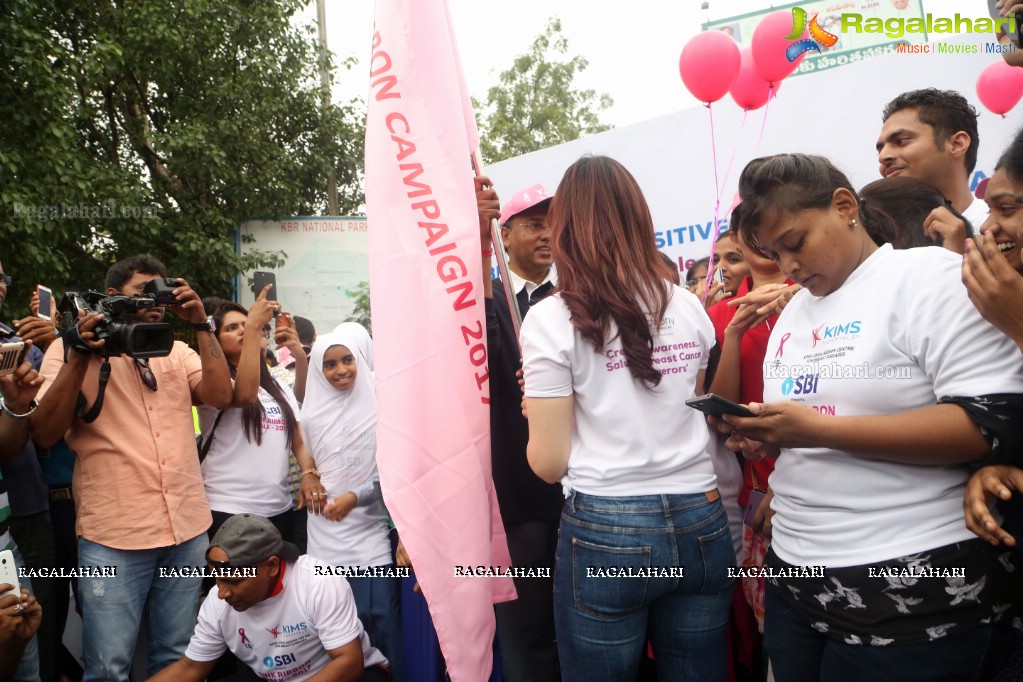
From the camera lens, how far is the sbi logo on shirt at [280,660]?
2900 millimetres

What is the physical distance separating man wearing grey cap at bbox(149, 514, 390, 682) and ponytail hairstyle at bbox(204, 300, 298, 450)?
655 mm

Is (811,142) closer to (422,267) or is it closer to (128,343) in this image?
(422,267)

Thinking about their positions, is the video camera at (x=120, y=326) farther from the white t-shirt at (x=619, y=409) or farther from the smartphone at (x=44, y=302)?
the white t-shirt at (x=619, y=409)

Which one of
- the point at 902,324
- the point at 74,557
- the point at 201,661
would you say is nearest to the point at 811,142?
the point at 902,324

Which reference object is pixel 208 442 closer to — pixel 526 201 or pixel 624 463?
pixel 526 201

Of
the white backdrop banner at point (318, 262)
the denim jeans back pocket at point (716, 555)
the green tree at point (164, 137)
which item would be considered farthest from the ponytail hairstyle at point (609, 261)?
the white backdrop banner at point (318, 262)

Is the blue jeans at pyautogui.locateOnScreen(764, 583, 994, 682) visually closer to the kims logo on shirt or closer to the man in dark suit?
the kims logo on shirt

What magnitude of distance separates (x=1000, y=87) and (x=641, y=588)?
3.48 metres

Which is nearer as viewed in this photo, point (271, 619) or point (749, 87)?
point (271, 619)

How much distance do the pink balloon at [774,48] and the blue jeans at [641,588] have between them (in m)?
3.37

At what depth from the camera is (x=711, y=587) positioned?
5.89ft

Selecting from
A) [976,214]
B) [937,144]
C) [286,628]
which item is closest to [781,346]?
[976,214]

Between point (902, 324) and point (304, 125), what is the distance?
37.5 ft

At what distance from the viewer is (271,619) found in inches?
114
